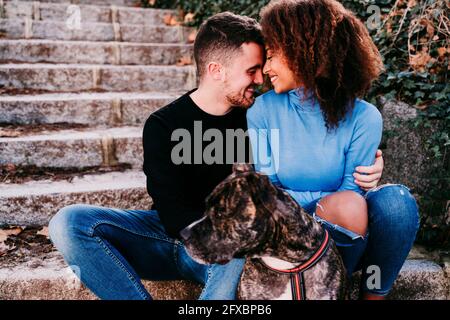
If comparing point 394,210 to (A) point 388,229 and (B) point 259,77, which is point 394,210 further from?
(B) point 259,77

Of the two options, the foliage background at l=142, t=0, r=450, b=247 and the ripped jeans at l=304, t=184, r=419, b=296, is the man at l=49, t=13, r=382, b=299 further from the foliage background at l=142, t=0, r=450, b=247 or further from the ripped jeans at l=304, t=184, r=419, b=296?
the foliage background at l=142, t=0, r=450, b=247

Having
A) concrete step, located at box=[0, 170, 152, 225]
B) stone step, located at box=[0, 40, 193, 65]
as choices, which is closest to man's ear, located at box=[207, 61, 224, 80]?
concrete step, located at box=[0, 170, 152, 225]

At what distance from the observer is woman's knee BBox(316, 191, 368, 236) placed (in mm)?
2127

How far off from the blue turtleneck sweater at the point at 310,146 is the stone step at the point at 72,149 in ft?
4.96

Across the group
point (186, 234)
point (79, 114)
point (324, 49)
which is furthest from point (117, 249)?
point (79, 114)

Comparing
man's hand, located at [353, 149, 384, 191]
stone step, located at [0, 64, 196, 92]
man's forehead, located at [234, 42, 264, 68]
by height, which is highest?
man's forehead, located at [234, 42, 264, 68]

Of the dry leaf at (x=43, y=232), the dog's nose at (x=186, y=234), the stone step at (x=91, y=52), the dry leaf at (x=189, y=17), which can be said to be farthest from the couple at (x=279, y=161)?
the dry leaf at (x=189, y=17)

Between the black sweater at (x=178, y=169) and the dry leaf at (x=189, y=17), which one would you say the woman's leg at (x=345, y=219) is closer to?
the black sweater at (x=178, y=169)

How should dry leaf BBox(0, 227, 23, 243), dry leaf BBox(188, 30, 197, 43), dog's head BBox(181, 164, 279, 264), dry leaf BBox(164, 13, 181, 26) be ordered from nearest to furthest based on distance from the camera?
dog's head BBox(181, 164, 279, 264)
dry leaf BBox(0, 227, 23, 243)
dry leaf BBox(188, 30, 197, 43)
dry leaf BBox(164, 13, 181, 26)

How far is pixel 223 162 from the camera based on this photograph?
257cm

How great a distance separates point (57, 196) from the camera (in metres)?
3.03

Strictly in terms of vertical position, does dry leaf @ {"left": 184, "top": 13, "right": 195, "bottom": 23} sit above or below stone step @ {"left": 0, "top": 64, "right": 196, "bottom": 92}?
above

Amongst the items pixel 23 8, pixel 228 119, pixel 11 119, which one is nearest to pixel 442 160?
pixel 228 119

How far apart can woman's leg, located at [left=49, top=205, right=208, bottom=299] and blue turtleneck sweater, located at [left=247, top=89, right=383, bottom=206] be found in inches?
27.1
